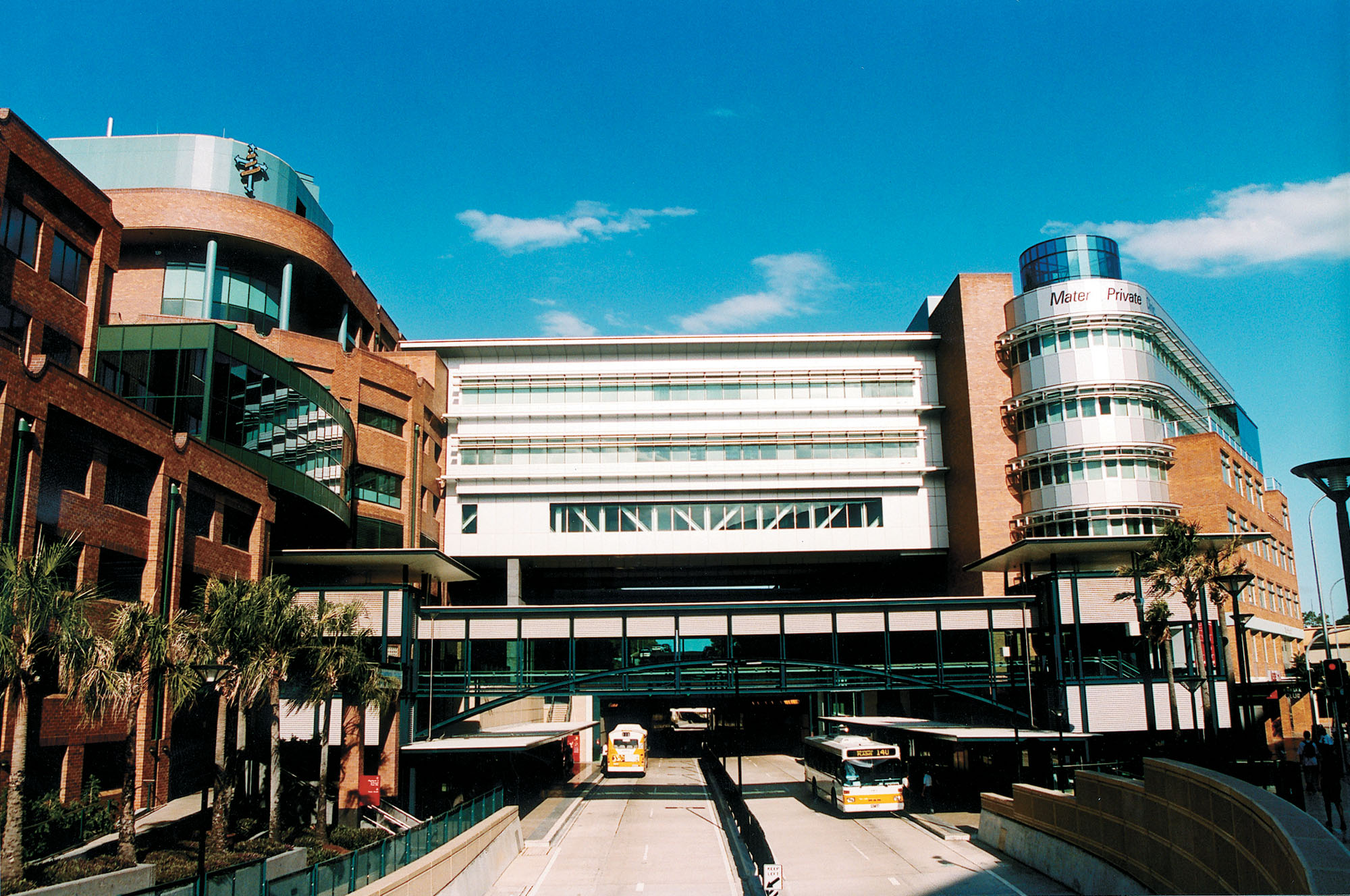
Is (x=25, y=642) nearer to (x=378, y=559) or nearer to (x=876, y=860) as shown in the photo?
(x=876, y=860)

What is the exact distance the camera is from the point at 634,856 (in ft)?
110

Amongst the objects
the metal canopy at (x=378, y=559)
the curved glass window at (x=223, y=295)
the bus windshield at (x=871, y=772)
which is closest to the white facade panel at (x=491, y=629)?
the metal canopy at (x=378, y=559)

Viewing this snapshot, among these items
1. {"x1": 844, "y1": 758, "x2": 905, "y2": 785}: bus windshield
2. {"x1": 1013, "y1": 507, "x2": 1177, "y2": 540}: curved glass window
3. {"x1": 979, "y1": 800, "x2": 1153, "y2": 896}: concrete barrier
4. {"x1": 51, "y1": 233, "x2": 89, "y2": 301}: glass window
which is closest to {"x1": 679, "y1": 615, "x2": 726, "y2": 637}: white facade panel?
{"x1": 844, "y1": 758, "x2": 905, "y2": 785}: bus windshield

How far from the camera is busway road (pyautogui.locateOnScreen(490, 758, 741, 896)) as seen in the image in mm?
28156

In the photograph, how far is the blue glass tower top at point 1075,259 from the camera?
63906mm

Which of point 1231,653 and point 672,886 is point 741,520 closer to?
point 1231,653

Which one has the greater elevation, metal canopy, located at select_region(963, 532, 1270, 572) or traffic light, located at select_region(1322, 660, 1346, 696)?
metal canopy, located at select_region(963, 532, 1270, 572)

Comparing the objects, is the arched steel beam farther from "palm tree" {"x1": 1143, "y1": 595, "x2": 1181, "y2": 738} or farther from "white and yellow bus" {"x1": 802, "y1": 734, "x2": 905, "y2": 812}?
"palm tree" {"x1": 1143, "y1": 595, "x2": 1181, "y2": 738}

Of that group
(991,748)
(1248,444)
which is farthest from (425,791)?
(1248,444)

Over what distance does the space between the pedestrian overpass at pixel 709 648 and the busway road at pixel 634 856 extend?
5463 mm

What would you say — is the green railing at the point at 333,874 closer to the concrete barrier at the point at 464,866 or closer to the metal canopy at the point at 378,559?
the concrete barrier at the point at 464,866

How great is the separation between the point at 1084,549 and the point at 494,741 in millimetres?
30101

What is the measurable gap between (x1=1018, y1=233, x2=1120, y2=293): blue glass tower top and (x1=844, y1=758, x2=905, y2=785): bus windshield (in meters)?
35.7

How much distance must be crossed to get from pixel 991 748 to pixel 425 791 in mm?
25913
